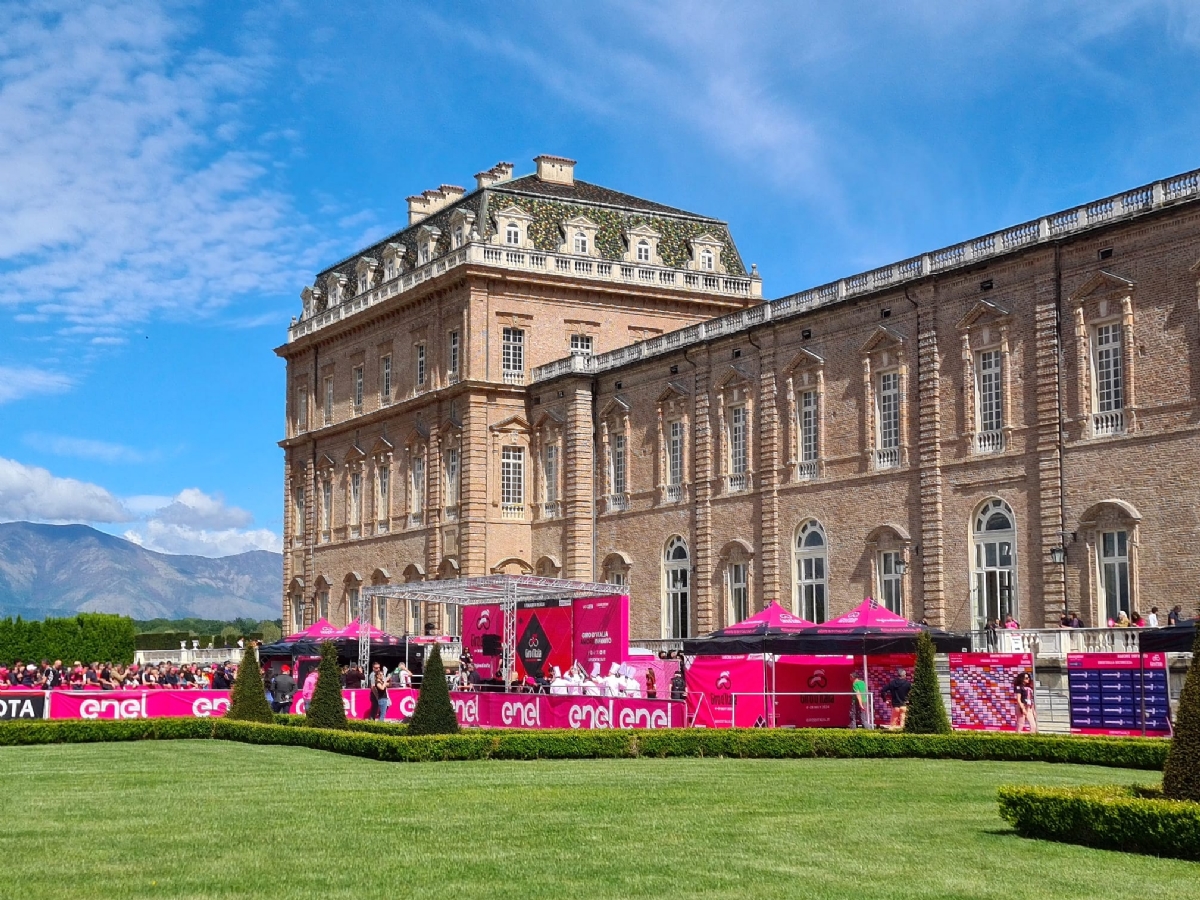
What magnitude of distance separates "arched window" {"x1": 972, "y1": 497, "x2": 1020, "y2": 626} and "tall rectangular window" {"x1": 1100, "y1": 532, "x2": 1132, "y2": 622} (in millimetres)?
2705

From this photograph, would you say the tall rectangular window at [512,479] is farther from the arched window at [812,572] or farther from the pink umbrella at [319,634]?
the arched window at [812,572]

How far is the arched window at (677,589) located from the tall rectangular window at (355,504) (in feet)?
66.5

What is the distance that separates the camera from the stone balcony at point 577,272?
60062mm

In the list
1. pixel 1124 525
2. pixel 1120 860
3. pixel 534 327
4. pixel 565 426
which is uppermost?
pixel 534 327

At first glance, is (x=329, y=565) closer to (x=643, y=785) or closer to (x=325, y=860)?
(x=643, y=785)

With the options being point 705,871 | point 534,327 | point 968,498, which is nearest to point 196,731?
point 968,498

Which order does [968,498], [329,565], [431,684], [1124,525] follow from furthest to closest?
[329,565], [968,498], [1124,525], [431,684]

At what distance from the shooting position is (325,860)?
1455 centimetres

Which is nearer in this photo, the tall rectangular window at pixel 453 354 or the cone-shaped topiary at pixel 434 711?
the cone-shaped topiary at pixel 434 711

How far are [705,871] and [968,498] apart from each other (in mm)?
28215

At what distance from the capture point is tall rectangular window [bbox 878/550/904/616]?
43188 mm

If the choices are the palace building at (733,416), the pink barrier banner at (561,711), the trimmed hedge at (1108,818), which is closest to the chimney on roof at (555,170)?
the palace building at (733,416)

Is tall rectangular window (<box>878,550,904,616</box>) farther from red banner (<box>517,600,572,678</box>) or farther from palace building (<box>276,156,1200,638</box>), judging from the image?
red banner (<box>517,600,572,678</box>)

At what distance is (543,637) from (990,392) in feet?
45.0
